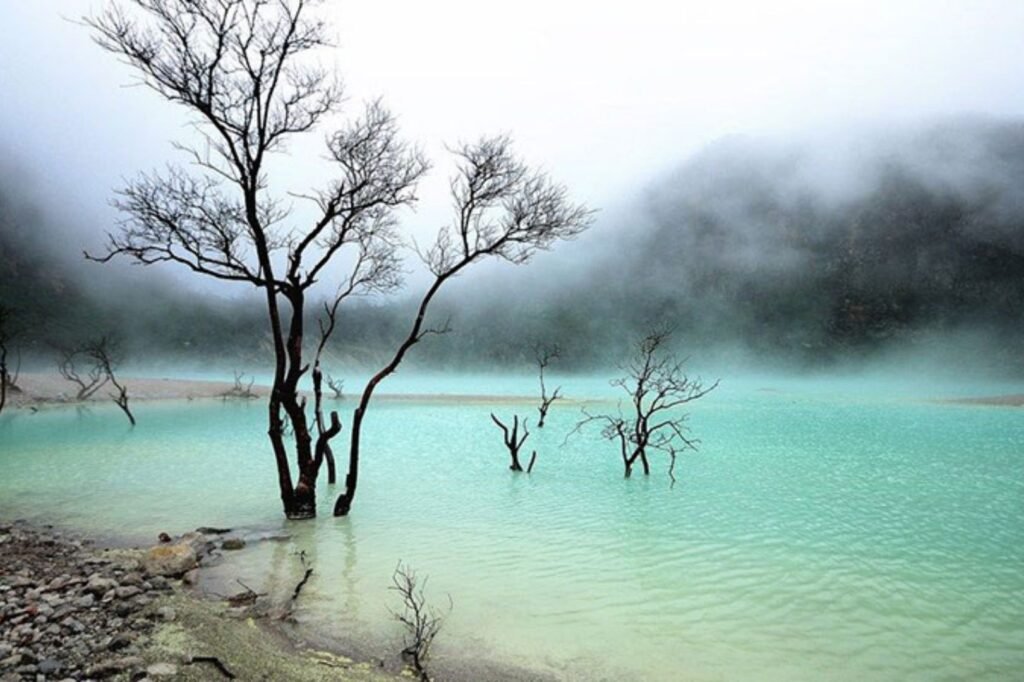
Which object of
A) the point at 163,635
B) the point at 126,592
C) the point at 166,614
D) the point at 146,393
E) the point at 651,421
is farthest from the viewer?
the point at 146,393

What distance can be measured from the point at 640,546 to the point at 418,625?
4996 millimetres

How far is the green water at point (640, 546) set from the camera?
642 centimetres

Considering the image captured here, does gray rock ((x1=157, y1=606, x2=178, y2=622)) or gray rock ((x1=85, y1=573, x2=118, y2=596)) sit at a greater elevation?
gray rock ((x1=85, y1=573, x2=118, y2=596))

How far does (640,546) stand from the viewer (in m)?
10.3

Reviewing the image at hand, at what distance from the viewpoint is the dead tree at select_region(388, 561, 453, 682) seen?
5.71 m

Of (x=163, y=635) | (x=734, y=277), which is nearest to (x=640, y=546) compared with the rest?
(x=163, y=635)

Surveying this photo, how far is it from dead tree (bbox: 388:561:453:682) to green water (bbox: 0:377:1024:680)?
7.2 inches

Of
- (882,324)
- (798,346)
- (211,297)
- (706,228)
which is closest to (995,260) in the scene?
(882,324)

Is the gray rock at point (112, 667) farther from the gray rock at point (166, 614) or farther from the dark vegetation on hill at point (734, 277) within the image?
the dark vegetation on hill at point (734, 277)

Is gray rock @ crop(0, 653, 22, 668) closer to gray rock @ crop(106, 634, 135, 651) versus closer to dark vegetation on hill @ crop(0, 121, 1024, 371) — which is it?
gray rock @ crop(106, 634, 135, 651)

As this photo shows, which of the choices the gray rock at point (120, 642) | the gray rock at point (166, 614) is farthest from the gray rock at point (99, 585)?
the gray rock at point (120, 642)

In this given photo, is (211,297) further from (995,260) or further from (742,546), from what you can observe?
(995,260)

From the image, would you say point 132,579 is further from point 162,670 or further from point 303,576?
point 162,670

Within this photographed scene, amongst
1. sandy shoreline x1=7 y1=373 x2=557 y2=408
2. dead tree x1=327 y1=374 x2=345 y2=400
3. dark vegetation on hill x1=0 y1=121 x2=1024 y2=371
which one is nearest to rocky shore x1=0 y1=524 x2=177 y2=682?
dead tree x1=327 y1=374 x2=345 y2=400
